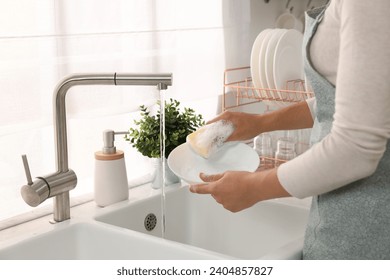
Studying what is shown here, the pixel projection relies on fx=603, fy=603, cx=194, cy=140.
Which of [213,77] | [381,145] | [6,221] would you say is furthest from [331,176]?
[213,77]

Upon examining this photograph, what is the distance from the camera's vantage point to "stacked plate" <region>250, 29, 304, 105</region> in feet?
5.98

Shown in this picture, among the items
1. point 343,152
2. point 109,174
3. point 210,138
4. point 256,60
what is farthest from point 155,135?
point 343,152

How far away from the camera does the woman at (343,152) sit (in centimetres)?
84

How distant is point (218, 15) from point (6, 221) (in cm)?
111

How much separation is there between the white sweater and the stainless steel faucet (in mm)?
430

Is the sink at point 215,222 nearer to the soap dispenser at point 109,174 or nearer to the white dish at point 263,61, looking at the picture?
the soap dispenser at point 109,174

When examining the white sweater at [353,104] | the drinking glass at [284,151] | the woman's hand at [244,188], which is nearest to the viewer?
the white sweater at [353,104]

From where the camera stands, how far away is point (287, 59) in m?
1.87

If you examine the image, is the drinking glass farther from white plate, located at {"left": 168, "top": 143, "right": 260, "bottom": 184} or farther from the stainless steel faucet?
the stainless steel faucet

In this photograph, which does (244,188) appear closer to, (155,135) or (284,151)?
(155,135)

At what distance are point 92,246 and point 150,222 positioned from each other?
0.82 feet

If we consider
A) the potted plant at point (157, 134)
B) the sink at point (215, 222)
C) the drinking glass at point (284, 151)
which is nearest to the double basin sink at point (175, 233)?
the sink at point (215, 222)

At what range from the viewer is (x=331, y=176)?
3.05ft

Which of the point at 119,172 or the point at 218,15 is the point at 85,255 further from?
the point at 218,15
